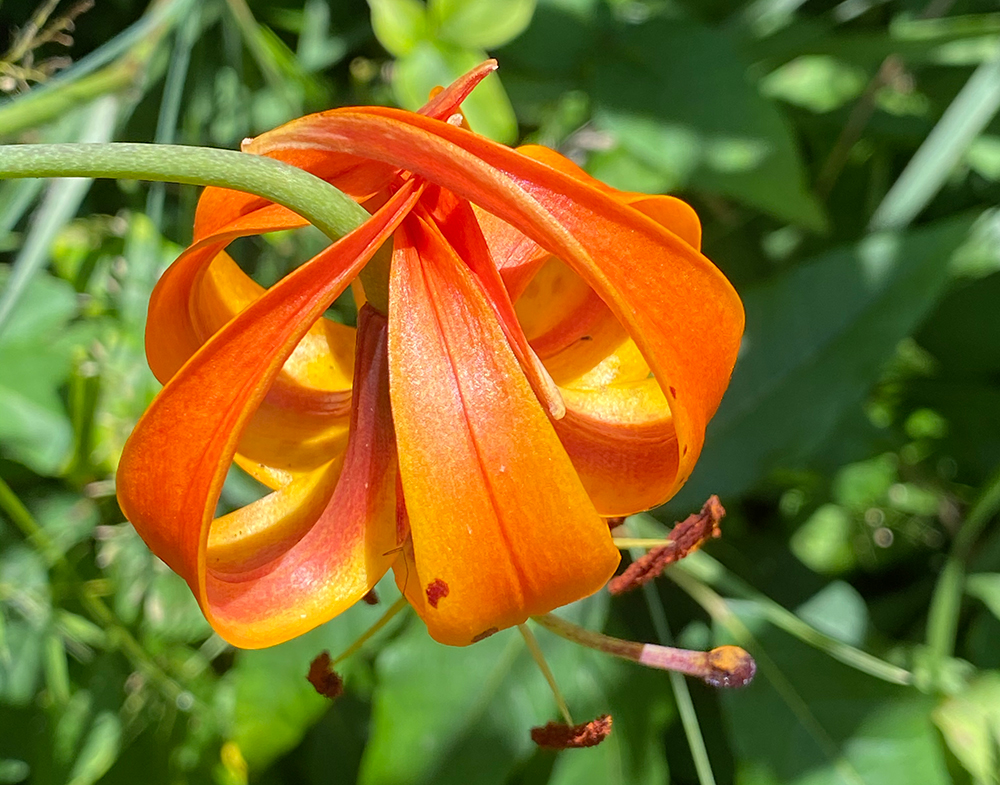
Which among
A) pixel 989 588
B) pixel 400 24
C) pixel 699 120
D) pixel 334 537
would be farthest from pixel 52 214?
pixel 989 588

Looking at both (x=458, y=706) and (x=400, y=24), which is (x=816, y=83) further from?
(x=458, y=706)

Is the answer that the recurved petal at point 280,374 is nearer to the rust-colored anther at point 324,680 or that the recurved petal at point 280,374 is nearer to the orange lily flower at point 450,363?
the orange lily flower at point 450,363

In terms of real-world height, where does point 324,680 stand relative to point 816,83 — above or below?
above

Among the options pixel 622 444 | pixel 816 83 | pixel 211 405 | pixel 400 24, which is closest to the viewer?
pixel 211 405

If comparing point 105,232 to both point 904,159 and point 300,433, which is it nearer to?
point 300,433

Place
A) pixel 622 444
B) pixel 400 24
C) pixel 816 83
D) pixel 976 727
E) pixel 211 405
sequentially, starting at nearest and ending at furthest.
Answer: pixel 211 405 → pixel 622 444 → pixel 976 727 → pixel 400 24 → pixel 816 83

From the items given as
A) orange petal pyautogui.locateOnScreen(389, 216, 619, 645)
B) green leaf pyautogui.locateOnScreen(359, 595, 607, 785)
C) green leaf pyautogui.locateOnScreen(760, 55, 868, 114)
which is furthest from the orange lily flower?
green leaf pyautogui.locateOnScreen(760, 55, 868, 114)

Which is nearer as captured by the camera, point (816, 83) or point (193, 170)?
point (193, 170)

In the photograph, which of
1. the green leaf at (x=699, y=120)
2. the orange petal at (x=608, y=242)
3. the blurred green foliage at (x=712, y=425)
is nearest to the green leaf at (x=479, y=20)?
the blurred green foliage at (x=712, y=425)
